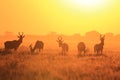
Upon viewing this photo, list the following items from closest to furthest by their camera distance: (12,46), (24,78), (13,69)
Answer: (24,78)
(13,69)
(12,46)

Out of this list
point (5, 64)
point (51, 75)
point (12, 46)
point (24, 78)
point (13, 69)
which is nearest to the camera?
point (24, 78)

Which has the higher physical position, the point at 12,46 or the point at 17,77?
the point at 12,46

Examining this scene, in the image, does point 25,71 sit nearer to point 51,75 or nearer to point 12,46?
point 51,75

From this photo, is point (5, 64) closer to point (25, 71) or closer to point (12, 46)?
point (25, 71)

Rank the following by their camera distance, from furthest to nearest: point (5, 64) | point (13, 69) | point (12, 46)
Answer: point (12, 46), point (5, 64), point (13, 69)

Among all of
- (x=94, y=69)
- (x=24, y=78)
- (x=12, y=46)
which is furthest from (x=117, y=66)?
(x=12, y=46)

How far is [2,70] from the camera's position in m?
18.4

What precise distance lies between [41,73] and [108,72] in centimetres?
A: 412

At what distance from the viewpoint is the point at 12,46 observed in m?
31.0

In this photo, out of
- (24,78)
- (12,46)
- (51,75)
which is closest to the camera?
(24,78)

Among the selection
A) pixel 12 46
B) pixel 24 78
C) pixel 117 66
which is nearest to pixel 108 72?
pixel 117 66

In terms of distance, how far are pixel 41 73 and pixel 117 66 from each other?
6.02 m

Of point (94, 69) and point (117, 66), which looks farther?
point (117, 66)

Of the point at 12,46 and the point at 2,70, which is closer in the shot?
the point at 2,70
